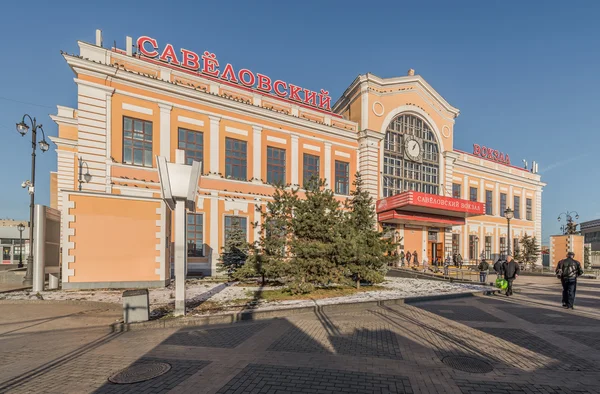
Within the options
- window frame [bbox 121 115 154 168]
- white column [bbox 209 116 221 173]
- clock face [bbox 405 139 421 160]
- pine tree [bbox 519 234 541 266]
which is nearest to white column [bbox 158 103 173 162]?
window frame [bbox 121 115 154 168]

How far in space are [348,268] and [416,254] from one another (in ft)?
65.3

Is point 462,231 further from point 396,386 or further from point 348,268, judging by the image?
point 396,386

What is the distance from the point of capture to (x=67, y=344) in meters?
6.65

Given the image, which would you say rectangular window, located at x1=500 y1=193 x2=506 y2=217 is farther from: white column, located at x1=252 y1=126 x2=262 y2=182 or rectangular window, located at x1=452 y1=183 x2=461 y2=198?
white column, located at x1=252 y1=126 x2=262 y2=182

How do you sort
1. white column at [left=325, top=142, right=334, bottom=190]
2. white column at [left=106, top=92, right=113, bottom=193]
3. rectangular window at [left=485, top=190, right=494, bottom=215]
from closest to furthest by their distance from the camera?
white column at [left=106, top=92, right=113, bottom=193] → white column at [left=325, top=142, right=334, bottom=190] → rectangular window at [left=485, top=190, right=494, bottom=215]

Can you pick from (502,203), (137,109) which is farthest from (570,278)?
(502,203)

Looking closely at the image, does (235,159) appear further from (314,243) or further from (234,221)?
(314,243)

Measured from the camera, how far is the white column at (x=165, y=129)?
20.4 metres

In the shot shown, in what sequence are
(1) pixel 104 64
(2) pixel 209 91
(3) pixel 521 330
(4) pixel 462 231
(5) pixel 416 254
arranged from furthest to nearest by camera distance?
(4) pixel 462 231
(5) pixel 416 254
(2) pixel 209 91
(1) pixel 104 64
(3) pixel 521 330

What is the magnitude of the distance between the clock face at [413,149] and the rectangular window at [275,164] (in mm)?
13871

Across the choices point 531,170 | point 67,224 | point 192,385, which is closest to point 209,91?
point 67,224

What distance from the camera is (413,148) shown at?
105 feet

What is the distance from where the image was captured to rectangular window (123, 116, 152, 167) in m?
19.5

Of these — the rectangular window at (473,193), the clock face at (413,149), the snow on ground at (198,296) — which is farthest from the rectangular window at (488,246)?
the snow on ground at (198,296)
